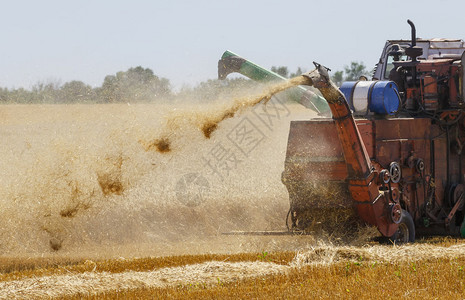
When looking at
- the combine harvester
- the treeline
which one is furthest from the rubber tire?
the treeline

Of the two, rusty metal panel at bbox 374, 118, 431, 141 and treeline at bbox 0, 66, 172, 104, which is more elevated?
treeline at bbox 0, 66, 172, 104

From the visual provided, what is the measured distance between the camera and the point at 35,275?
24.7ft

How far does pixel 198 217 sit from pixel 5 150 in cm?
629

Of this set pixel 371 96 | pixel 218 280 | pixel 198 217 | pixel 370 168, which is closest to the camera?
pixel 218 280

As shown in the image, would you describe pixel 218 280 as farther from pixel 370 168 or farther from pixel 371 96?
pixel 371 96

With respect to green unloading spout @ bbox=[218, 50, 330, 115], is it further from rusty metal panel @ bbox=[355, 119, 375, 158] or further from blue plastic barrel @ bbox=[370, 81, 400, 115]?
rusty metal panel @ bbox=[355, 119, 375, 158]

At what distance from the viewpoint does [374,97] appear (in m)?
9.76

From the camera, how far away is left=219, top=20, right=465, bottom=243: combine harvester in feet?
29.8

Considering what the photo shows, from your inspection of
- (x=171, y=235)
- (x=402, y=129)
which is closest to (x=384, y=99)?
(x=402, y=129)

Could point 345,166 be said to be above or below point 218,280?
above

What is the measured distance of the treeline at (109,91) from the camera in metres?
14.5

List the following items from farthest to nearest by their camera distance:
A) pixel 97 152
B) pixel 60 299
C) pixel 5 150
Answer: pixel 5 150 → pixel 97 152 → pixel 60 299

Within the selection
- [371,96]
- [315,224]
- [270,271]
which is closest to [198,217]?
[315,224]

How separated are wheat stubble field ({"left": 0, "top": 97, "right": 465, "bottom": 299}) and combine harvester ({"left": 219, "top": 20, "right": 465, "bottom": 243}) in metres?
0.44
